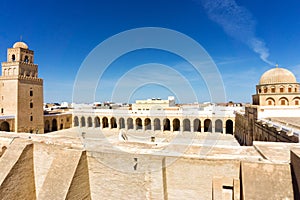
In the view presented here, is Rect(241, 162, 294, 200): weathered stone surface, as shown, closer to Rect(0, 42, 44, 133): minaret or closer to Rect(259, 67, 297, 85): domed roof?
Rect(259, 67, 297, 85): domed roof

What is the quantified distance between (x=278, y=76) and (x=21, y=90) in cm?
2624

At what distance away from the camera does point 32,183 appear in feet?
33.8

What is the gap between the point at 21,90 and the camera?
22.1 m

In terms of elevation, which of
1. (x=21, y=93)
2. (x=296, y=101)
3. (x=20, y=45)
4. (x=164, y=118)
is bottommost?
Answer: (x=164, y=118)

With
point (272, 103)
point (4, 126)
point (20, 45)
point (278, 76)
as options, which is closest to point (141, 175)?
point (272, 103)

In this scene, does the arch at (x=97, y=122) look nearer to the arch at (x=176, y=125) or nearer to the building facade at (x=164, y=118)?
the building facade at (x=164, y=118)

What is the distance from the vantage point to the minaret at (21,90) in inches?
853

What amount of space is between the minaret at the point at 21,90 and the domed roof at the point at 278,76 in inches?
984

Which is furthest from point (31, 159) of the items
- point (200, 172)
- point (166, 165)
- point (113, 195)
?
point (200, 172)

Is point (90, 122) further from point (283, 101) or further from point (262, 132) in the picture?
point (283, 101)

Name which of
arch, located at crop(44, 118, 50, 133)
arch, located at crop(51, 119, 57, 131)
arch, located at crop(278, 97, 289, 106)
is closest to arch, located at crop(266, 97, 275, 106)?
arch, located at crop(278, 97, 289, 106)

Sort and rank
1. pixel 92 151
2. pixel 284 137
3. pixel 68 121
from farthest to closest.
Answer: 1. pixel 68 121
2. pixel 284 137
3. pixel 92 151

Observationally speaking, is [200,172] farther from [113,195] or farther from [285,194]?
[113,195]

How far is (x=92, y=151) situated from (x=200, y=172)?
461cm
